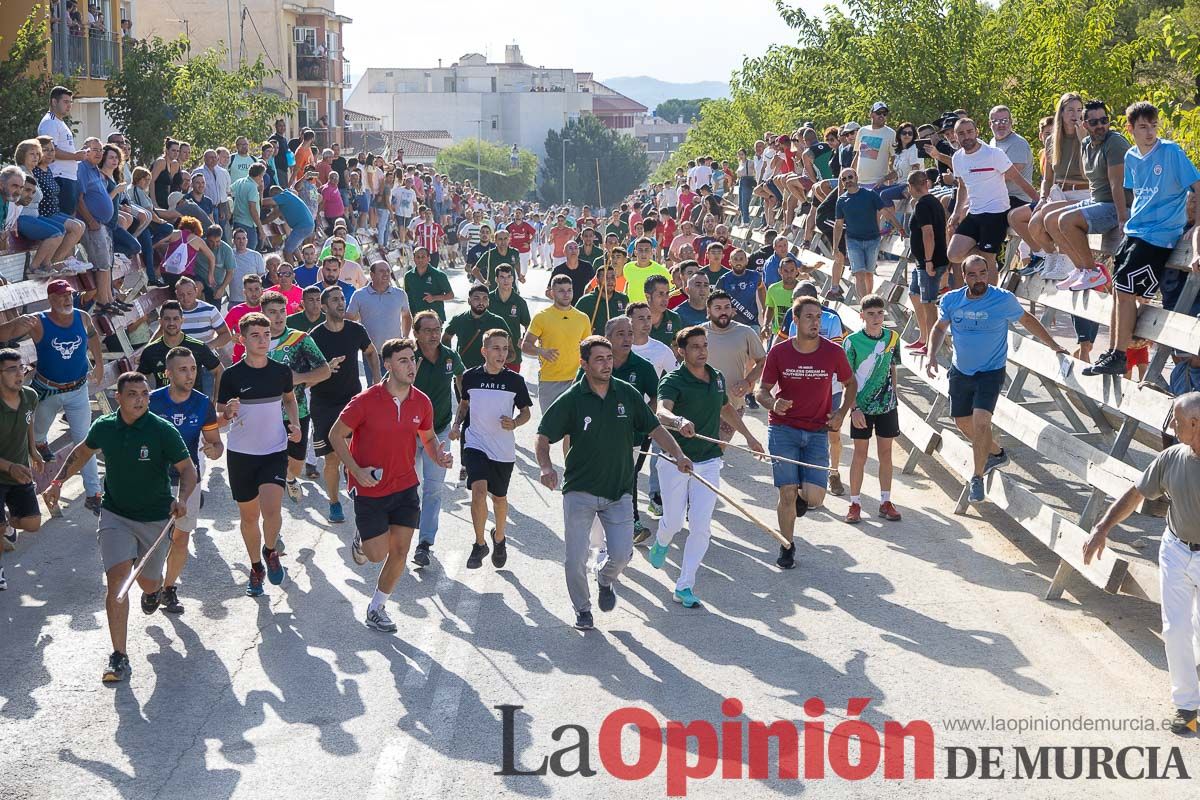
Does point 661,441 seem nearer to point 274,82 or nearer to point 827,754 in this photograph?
point 827,754

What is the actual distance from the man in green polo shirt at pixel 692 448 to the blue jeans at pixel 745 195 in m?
21.3

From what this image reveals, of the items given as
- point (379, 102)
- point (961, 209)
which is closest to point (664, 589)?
point (961, 209)

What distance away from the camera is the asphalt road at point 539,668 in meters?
7.62

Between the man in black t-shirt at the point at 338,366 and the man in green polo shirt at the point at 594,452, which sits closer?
the man in green polo shirt at the point at 594,452

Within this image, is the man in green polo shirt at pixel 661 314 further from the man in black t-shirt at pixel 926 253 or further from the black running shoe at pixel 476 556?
the black running shoe at pixel 476 556

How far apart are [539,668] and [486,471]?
254 cm

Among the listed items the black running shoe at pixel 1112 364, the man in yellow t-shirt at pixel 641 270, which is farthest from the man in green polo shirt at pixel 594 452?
the man in yellow t-shirt at pixel 641 270

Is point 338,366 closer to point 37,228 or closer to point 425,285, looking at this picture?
point 425,285

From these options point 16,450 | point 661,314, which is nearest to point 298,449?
point 16,450

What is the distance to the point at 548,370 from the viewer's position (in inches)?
Answer: 537

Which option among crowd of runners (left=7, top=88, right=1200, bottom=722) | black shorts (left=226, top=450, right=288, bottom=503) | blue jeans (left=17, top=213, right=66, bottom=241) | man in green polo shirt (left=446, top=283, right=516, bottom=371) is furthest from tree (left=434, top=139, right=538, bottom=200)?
black shorts (left=226, top=450, right=288, bottom=503)

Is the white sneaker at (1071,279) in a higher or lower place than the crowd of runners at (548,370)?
higher

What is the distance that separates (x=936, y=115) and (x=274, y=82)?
54289mm

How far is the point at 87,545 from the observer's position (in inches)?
484
